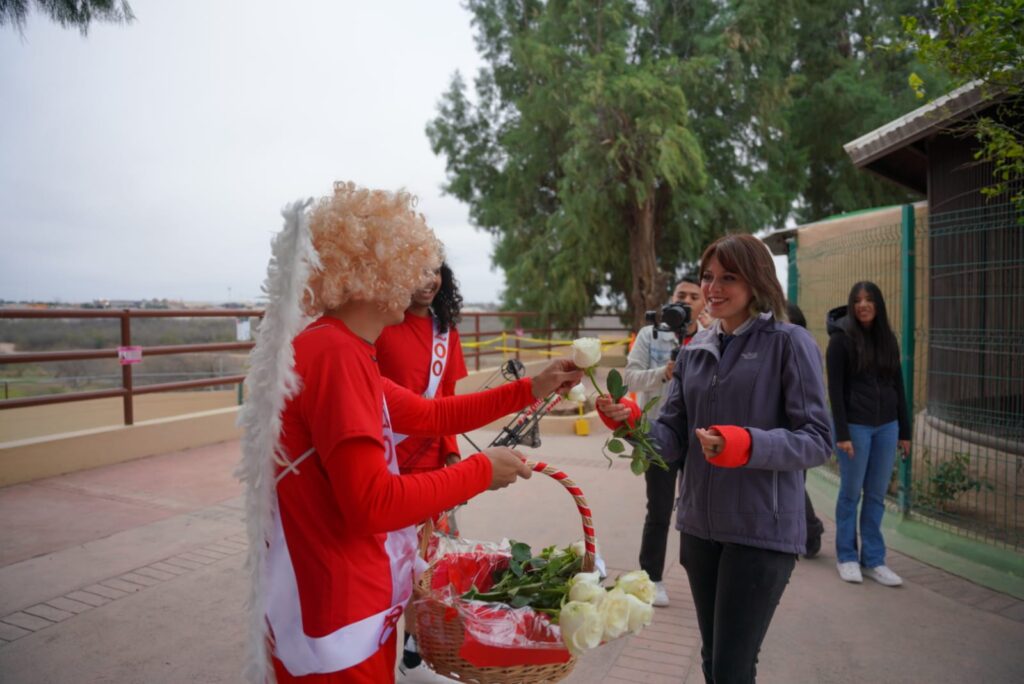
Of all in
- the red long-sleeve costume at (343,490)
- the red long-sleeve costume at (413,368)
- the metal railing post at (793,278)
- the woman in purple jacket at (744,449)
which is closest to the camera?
the red long-sleeve costume at (343,490)

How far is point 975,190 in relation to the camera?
19.9 ft

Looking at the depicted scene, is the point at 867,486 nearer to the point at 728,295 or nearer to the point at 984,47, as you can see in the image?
the point at 984,47

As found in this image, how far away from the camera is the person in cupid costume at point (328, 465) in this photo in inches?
57.1

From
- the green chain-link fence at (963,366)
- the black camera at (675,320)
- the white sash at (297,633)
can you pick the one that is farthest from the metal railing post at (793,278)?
the white sash at (297,633)

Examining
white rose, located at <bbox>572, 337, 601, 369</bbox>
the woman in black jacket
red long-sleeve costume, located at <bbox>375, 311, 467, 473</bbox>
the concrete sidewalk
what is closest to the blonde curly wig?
white rose, located at <bbox>572, 337, 601, 369</bbox>

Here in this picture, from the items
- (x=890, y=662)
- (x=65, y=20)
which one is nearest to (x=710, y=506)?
(x=890, y=662)

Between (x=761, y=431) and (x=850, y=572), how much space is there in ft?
9.32

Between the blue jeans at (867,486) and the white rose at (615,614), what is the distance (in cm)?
325

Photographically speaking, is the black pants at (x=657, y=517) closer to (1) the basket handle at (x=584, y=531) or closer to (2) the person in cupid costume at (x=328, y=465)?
(1) the basket handle at (x=584, y=531)

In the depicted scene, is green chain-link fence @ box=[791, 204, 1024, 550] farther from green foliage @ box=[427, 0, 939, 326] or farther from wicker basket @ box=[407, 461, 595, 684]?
green foliage @ box=[427, 0, 939, 326]

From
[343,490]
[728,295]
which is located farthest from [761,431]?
[343,490]

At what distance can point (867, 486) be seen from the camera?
436 cm

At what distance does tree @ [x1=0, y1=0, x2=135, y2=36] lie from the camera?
3.70 metres

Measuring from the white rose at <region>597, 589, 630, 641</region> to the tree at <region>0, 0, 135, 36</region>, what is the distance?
422cm
